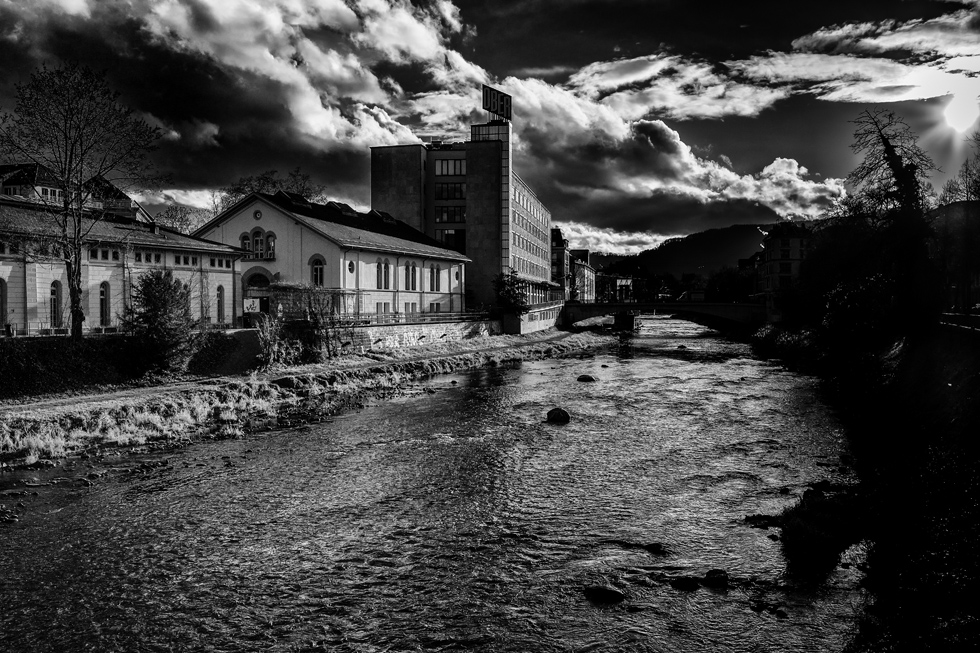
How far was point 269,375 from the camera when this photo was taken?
110 feet

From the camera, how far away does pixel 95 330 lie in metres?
33.6

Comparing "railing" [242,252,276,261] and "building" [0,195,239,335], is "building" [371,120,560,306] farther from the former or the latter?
"building" [0,195,239,335]

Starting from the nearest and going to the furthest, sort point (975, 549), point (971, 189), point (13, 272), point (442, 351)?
1. point (975, 549)
2. point (13, 272)
3. point (971, 189)
4. point (442, 351)

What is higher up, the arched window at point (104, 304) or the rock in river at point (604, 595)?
the arched window at point (104, 304)

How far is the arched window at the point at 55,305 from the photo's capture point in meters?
33.0

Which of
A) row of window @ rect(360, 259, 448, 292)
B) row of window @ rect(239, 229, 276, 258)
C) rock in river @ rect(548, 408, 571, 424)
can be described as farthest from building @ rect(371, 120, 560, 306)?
rock in river @ rect(548, 408, 571, 424)

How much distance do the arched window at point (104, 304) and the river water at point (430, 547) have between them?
61.6 feet

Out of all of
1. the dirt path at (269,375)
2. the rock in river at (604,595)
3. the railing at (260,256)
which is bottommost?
the rock in river at (604,595)

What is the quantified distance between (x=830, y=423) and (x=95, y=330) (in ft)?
122

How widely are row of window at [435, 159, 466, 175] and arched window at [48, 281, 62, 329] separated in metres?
58.1

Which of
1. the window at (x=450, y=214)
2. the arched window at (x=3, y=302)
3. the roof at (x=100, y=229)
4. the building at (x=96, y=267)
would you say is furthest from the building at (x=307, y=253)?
the window at (x=450, y=214)

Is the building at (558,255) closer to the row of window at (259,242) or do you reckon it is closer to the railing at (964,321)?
the row of window at (259,242)

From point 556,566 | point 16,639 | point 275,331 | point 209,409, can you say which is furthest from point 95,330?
point 556,566

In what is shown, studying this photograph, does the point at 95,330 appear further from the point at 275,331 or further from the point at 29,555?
the point at 29,555
